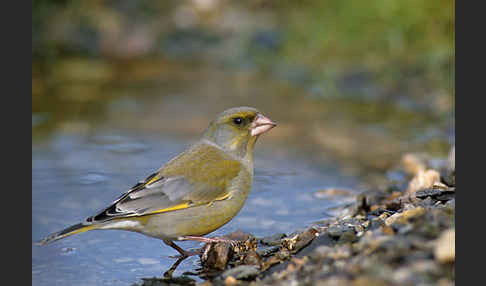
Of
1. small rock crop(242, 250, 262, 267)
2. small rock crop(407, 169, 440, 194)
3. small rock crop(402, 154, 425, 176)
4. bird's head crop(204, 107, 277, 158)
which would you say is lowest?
small rock crop(242, 250, 262, 267)

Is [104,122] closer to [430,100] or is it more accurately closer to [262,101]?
[262,101]

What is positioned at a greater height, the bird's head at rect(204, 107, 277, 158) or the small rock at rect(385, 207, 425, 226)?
the bird's head at rect(204, 107, 277, 158)

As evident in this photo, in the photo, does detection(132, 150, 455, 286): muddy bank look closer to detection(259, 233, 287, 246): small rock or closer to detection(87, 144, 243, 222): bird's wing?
detection(259, 233, 287, 246): small rock

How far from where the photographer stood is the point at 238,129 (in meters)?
4.74

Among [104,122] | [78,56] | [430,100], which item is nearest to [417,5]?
[430,100]

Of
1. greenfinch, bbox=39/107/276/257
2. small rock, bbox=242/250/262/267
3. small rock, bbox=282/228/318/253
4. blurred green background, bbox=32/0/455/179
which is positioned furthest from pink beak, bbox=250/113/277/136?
blurred green background, bbox=32/0/455/179

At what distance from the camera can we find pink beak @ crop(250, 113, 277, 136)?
15.4 ft

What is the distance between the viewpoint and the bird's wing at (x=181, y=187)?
413 cm

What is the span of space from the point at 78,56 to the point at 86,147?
4.45 m

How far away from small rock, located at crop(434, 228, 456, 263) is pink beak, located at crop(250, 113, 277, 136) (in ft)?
6.36

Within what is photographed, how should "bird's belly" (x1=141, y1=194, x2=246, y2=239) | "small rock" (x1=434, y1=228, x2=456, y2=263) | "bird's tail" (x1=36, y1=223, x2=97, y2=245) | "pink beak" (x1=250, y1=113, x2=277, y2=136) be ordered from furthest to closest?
"pink beak" (x1=250, y1=113, x2=277, y2=136), "bird's belly" (x1=141, y1=194, x2=246, y2=239), "bird's tail" (x1=36, y1=223, x2=97, y2=245), "small rock" (x1=434, y1=228, x2=456, y2=263)

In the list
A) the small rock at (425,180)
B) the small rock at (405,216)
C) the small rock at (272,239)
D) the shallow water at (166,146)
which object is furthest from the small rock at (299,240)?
the small rock at (425,180)

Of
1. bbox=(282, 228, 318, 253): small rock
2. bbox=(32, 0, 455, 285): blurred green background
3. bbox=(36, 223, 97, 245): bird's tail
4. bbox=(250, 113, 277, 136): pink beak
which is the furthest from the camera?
bbox=(32, 0, 455, 285): blurred green background

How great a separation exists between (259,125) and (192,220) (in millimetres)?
893
